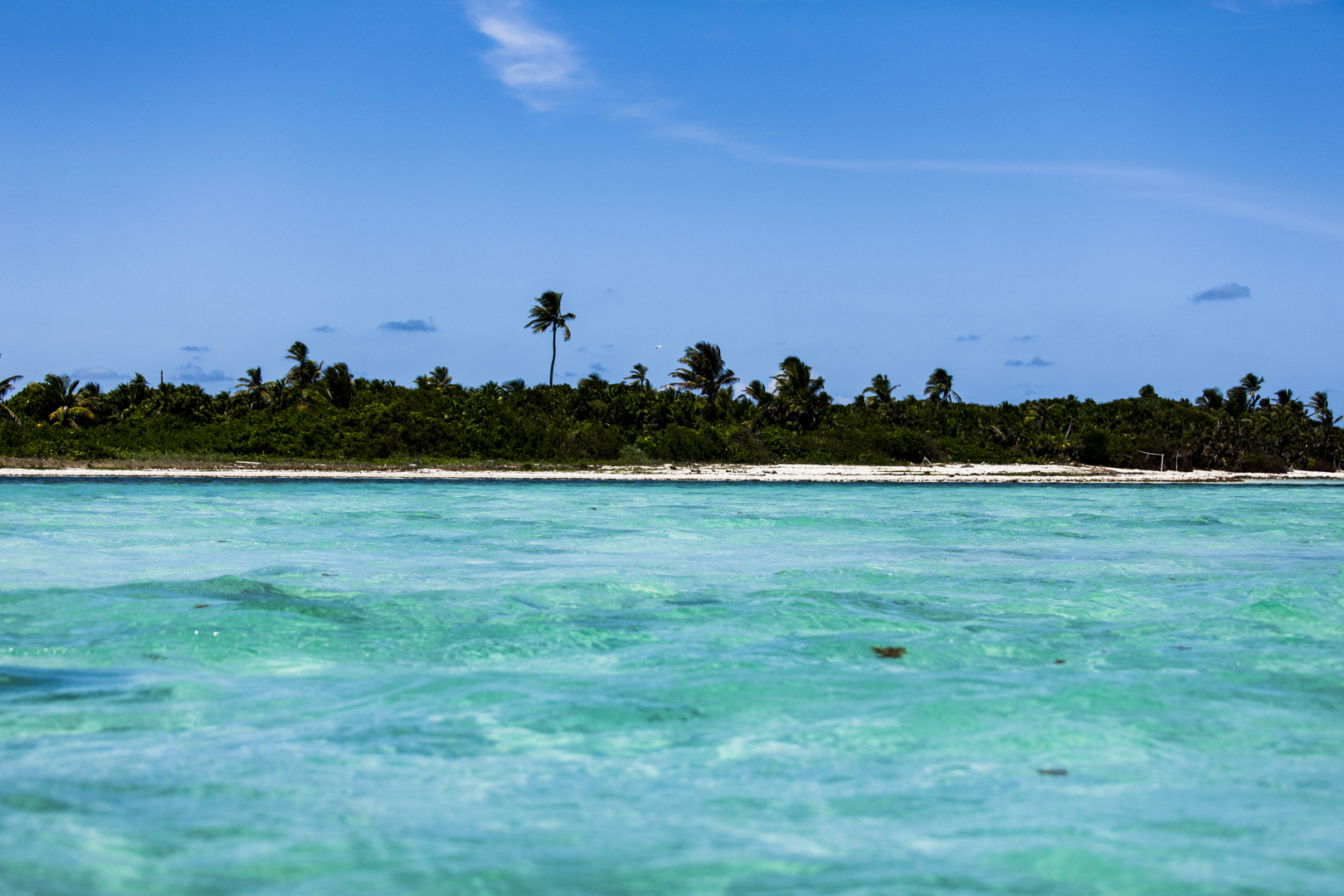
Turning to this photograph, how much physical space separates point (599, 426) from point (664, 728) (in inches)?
1818

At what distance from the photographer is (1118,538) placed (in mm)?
20266

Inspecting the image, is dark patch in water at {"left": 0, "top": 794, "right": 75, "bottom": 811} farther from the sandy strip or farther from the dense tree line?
the dense tree line

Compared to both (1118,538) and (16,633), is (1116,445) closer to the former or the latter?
(1118,538)

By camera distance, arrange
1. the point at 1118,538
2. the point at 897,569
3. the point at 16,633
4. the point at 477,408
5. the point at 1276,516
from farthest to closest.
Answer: the point at 477,408, the point at 1276,516, the point at 1118,538, the point at 897,569, the point at 16,633

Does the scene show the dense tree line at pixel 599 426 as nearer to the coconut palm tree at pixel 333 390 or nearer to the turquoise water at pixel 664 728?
the coconut palm tree at pixel 333 390

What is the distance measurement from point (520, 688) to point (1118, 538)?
1630cm

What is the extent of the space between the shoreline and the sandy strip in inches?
1.3

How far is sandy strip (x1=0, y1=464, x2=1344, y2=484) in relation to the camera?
124 feet

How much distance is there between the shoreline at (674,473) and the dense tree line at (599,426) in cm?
236

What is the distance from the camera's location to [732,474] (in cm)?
4447

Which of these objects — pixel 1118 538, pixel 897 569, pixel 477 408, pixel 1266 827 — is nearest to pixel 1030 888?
pixel 1266 827

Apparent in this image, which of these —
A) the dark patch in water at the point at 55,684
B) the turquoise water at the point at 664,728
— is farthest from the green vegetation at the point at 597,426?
the dark patch in water at the point at 55,684

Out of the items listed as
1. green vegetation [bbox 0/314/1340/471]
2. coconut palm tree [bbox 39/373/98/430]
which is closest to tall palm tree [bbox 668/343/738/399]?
green vegetation [bbox 0/314/1340/471]

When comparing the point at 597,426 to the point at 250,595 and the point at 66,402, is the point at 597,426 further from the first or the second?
the point at 250,595
